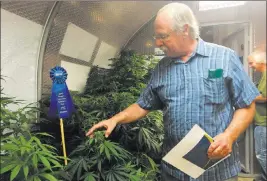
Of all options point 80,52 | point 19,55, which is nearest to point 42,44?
point 19,55

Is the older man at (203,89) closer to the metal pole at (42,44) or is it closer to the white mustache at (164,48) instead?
the white mustache at (164,48)

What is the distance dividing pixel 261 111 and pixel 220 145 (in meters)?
0.12

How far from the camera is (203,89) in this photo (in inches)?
25.2

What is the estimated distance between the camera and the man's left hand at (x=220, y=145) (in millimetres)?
617

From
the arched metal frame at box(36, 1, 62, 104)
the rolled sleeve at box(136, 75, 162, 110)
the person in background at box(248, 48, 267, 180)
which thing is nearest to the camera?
the person in background at box(248, 48, 267, 180)

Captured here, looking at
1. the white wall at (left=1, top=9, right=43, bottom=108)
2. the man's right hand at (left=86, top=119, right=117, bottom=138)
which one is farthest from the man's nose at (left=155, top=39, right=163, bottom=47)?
the white wall at (left=1, top=9, right=43, bottom=108)

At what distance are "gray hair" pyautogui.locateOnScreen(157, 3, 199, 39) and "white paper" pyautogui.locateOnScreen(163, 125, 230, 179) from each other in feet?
0.78

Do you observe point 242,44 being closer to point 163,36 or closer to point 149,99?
point 163,36

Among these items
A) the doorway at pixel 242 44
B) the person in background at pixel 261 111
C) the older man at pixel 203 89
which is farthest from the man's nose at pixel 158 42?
the person in background at pixel 261 111

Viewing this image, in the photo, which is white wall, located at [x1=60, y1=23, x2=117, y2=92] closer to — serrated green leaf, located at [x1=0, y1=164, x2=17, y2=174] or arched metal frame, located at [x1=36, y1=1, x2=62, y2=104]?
arched metal frame, located at [x1=36, y1=1, x2=62, y2=104]

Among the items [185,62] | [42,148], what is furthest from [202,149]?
[42,148]

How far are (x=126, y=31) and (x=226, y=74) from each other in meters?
0.39

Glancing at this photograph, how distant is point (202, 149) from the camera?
2.03ft

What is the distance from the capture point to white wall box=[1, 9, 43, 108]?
107 cm
